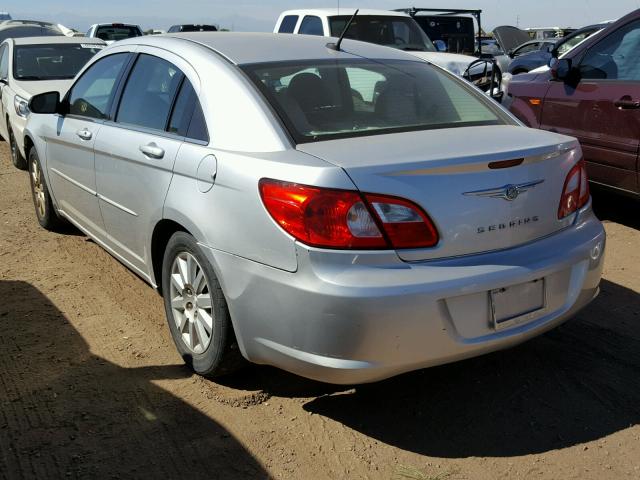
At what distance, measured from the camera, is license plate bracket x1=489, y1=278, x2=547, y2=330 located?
2.78m

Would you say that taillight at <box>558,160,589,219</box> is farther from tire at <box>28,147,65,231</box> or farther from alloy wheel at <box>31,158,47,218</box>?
alloy wheel at <box>31,158,47,218</box>

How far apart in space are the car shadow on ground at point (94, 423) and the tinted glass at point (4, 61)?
21.0 feet

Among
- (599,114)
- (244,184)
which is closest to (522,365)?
(244,184)

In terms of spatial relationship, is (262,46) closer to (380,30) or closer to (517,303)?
(517,303)

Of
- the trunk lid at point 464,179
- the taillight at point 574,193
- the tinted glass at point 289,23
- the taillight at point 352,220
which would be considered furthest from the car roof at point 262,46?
the tinted glass at point 289,23

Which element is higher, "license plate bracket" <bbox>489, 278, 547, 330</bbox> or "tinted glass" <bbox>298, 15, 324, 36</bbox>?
"tinted glass" <bbox>298, 15, 324, 36</bbox>

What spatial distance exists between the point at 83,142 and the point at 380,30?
668cm

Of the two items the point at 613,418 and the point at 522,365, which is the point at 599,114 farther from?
the point at 613,418

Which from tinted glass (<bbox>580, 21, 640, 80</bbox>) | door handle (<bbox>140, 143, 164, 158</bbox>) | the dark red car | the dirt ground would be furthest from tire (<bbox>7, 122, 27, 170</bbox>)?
tinted glass (<bbox>580, 21, 640, 80</bbox>)

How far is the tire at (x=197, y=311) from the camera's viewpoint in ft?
10.1

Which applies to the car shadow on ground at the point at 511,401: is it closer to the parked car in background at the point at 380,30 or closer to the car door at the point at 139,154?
the car door at the point at 139,154

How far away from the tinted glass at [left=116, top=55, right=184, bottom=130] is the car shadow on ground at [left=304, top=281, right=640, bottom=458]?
170 cm

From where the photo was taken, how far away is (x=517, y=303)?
9.35ft

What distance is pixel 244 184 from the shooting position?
2.83 meters
